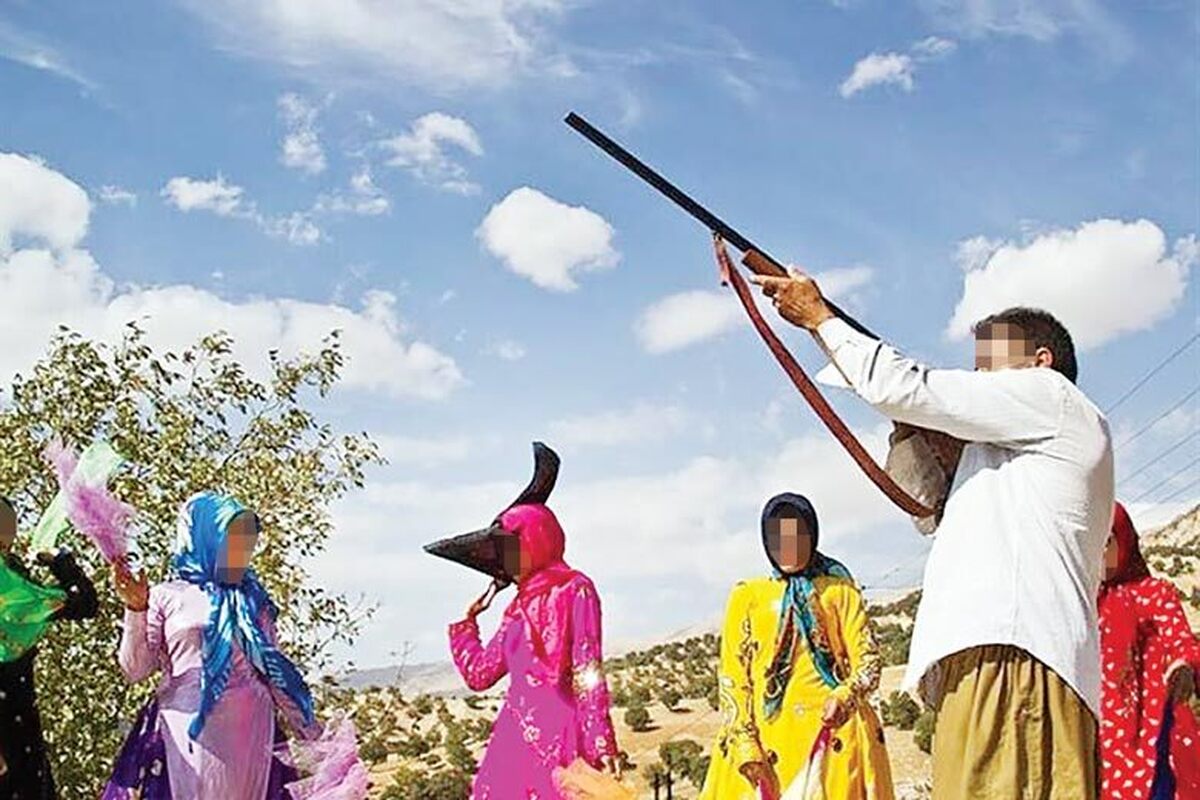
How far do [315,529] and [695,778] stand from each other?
40.3ft

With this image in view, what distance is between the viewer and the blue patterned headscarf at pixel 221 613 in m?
7.75

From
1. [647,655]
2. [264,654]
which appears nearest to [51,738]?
[264,654]

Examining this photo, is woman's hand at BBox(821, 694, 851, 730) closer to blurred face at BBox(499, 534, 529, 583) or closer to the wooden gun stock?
blurred face at BBox(499, 534, 529, 583)

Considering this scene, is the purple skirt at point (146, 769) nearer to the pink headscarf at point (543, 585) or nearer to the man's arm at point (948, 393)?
the pink headscarf at point (543, 585)

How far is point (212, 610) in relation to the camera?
785cm

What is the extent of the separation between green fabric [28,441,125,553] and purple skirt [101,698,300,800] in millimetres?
1038

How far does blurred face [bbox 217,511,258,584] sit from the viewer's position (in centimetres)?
793

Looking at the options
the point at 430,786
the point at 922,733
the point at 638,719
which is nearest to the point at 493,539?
the point at 430,786

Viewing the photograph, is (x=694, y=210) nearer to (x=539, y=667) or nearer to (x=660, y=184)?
(x=660, y=184)

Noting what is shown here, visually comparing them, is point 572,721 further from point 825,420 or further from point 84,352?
point 84,352

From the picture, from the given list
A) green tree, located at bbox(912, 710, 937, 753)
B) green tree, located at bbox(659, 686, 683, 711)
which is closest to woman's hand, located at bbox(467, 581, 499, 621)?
green tree, located at bbox(912, 710, 937, 753)

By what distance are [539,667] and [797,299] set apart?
3.84m

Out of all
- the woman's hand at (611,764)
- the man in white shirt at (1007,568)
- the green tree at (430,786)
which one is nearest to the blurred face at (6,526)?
the woman's hand at (611,764)

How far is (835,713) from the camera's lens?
313 inches
